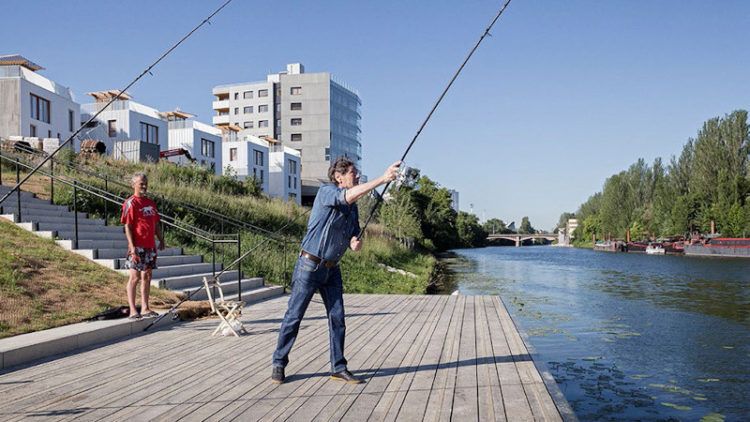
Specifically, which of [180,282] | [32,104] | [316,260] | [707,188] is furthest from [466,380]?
[707,188]

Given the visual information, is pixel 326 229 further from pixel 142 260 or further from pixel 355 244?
pixel 142 260

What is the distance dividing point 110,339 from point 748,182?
6519 cm

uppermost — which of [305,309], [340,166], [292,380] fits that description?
[340,166]

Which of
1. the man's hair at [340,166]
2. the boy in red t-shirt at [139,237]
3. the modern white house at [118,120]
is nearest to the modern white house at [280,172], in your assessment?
the modern white house at [118,120]

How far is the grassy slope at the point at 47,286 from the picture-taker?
261 inches

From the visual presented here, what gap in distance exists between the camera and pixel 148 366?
5.38 meters

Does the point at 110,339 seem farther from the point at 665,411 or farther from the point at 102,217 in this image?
the point at 102,217

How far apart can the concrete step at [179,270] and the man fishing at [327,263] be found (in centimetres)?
568

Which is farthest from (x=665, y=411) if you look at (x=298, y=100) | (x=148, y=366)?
(x=298, y=100)

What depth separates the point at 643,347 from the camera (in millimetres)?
10781

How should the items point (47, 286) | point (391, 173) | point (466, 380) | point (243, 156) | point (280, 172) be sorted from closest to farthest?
point (391, 173)
point (466, 380)
point (47, 286)
point (243, 156)
point (280, 172)

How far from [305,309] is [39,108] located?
30786mm

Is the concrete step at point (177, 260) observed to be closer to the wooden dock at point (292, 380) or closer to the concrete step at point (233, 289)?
the concrete step at point (233, 289)

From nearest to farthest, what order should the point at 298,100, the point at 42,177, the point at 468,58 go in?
the point at 468,58 → the point at 42,177 → the point at 298,100
